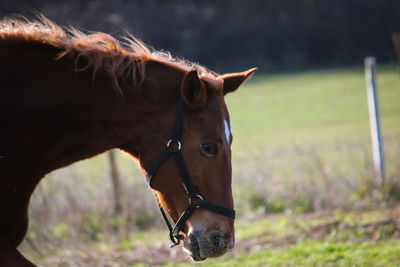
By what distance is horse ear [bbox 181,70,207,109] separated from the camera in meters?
3.19

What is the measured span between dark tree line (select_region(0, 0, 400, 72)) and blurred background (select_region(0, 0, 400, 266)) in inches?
4.3

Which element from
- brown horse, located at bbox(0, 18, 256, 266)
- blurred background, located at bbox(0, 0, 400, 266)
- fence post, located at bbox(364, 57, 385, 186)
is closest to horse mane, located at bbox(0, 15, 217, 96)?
brown horse, located at bbox(0, 18, 256, 266)

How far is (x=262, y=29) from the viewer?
40.6m

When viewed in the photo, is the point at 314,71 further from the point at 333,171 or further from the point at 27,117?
the point at 27,117

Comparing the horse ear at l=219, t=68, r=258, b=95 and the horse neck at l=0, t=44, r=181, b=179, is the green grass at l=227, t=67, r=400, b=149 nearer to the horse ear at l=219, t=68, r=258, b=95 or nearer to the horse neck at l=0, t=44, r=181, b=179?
the horse ear at l=219, t=68, r=258, b=95

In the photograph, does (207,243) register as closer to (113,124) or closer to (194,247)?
(194,247)

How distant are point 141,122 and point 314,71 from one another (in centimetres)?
3243

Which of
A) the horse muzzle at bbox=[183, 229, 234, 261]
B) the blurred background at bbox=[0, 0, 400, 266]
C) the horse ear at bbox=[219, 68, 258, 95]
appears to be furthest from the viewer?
the blurred background at bbox=[0, 0, 400, 266]

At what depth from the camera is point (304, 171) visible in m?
8.34

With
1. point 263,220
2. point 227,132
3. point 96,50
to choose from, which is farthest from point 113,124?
point 263,220

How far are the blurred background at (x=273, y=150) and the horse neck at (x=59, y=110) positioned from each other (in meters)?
1.04

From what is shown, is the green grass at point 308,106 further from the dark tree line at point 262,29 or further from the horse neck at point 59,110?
the horse neck at point 59,110

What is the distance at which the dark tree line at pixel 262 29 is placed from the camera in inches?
1396

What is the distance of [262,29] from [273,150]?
27707 millimetres
